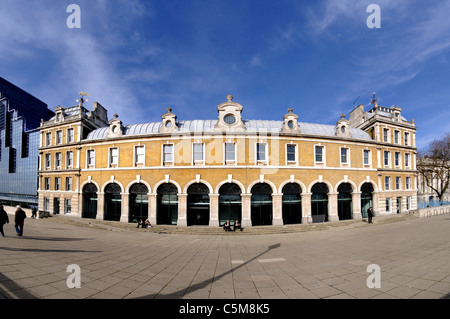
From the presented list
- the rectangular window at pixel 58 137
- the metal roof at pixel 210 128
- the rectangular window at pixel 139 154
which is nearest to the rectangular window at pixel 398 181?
the metal roof at pixel 210 128

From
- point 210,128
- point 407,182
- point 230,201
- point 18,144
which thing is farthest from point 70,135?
point 18,144

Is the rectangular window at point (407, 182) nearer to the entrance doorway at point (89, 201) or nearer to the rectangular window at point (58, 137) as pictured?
the entrance doorway at point (89, 201)

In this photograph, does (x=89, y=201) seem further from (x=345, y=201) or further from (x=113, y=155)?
(x=345, y=201)

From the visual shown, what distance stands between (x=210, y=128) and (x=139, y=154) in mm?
9178

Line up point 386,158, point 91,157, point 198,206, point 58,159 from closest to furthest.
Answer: point 198,206 → point 91,157 → point 386,158 → point 58,159

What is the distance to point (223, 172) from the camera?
19391 millimetres

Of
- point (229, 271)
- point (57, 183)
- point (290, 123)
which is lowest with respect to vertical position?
point (229, 271)

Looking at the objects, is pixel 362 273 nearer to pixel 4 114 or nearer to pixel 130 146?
pixel 130 146

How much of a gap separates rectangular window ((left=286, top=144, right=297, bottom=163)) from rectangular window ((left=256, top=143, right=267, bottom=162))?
9.29 ft

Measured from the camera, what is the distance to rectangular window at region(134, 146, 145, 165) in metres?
21.0

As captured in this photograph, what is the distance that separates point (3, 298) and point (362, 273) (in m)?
10.9
